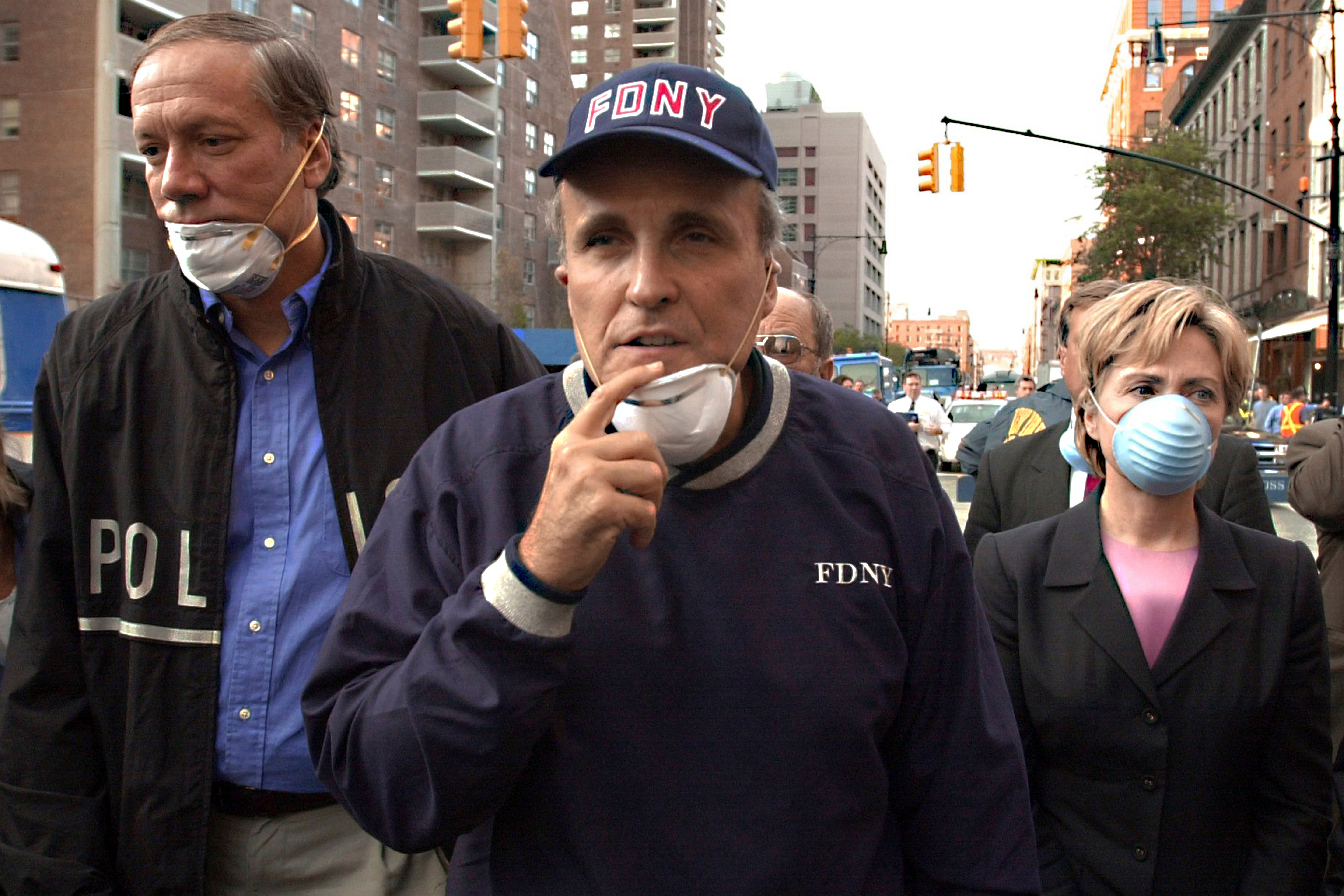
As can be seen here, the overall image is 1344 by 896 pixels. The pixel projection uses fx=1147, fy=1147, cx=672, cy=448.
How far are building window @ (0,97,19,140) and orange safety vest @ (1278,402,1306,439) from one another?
3284 cm

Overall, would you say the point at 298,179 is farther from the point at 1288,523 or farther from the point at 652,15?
the point at 652,15

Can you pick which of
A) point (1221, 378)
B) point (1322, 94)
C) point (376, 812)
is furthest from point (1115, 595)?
point (1322, 94)

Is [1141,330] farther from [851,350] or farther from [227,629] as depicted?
[851,350]

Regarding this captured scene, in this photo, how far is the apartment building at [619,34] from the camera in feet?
294

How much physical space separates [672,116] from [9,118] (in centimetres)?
3651

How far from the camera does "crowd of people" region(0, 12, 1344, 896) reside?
1623mm

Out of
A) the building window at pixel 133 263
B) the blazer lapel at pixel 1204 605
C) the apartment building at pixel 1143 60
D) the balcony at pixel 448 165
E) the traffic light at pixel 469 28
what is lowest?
the blazer lapel at pixel 1204 605

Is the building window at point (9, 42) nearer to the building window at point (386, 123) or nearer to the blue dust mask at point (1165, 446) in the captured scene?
the building window at point (386, 123)

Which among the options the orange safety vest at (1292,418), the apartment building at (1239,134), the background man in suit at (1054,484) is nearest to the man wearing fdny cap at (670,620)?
the background man in suit at (1054,484)

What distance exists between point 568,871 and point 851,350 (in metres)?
96.2

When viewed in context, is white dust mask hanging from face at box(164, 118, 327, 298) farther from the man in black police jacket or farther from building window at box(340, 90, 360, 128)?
building window at box(340, 90, 360, 128)

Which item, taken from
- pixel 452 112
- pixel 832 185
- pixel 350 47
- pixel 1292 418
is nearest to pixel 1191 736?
pixel 1292 418

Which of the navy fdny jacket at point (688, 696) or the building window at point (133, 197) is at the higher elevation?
the building window at point (133, 197)

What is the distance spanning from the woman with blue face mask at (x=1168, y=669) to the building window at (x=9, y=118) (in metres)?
35.6
